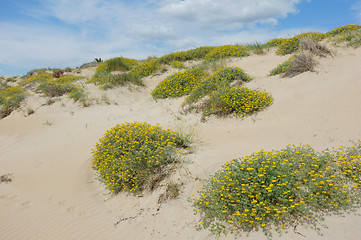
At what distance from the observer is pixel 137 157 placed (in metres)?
4.91

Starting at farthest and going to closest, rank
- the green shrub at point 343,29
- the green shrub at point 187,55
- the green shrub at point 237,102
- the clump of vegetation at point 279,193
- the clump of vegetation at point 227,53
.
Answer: the green shrub at point 187,55 < the clump of vegetation at point 227,53 < the green shrub at point 343,29 < the green shrub at point 237,102 < the clump of vegetation at point 279,193

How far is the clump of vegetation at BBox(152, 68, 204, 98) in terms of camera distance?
11.2 metres

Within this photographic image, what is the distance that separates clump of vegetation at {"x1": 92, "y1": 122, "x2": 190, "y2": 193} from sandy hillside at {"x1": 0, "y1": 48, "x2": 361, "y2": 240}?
0.28m

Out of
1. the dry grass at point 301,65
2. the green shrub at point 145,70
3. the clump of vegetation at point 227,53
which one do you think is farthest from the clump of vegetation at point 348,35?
the green shrub at point 145,70

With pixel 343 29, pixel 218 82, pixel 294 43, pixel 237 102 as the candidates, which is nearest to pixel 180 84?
pixel 218 82

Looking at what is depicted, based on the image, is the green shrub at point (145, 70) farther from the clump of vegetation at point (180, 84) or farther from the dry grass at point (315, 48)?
the dry grass at point (315, 48)

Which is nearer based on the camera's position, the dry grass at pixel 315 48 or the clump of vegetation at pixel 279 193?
the clump of vegetation at pixel 279 193

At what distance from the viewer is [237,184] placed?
11.9 ft

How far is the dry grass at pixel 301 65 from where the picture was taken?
29.3 feet

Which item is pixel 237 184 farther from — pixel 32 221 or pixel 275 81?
pixel 275 81

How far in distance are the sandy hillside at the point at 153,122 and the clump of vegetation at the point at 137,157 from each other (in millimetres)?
283

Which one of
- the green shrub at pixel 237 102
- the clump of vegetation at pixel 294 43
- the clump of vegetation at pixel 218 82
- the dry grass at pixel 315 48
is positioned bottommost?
the green shrub at pixel 237 102

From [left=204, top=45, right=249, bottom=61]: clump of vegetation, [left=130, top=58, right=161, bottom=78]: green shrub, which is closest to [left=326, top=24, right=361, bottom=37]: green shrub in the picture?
[left=204, top=45, right=249, bottom=61]: clump of vegetation

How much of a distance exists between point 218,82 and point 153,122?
124 inches
